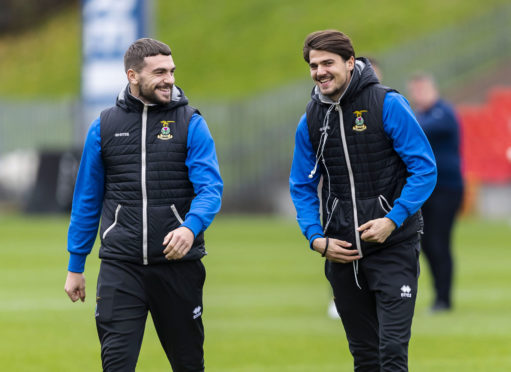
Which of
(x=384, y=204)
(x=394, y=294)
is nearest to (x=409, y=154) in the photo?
(x=384, y=204)

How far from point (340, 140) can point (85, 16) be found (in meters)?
20.4

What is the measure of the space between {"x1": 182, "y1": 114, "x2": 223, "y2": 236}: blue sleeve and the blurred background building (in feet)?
46.9

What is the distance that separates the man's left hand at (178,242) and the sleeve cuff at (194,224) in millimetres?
35

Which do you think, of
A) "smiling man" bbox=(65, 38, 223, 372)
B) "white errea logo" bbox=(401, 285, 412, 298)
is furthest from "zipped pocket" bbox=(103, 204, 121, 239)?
"white errea logo" bbox=(401, 285, 412, 298)

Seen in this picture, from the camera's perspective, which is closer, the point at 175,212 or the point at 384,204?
the point at 175,212

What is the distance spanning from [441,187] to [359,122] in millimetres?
5806

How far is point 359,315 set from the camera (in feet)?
23.0

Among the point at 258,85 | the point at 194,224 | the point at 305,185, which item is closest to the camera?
the point at 194,224

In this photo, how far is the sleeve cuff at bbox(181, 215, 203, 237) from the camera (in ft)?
21.5

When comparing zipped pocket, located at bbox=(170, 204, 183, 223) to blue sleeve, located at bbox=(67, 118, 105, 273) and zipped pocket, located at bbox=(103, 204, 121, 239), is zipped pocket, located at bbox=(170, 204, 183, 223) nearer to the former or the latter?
zipped pocket, located at bbox=(103, 204, 121, 239)

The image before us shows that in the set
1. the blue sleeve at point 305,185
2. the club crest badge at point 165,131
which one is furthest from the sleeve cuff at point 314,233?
the club crest badge at point 165,131

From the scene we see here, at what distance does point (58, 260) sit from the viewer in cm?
1867

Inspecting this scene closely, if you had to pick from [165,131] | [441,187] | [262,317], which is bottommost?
[262,317]

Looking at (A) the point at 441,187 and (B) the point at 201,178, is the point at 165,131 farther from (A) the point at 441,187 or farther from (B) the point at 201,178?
(A) the point at 441,187
